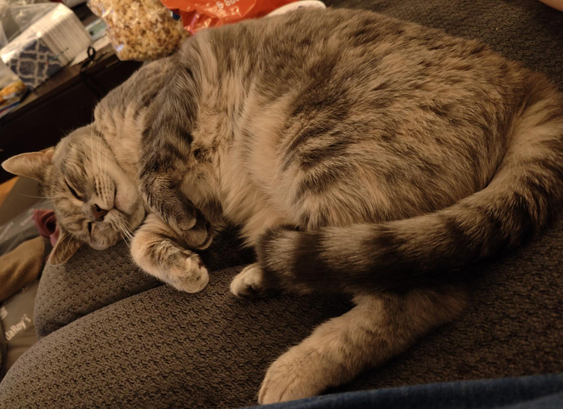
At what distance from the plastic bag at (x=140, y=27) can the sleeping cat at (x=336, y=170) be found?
2.64ft

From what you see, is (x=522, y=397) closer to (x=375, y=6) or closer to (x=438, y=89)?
(x=438, y=89)

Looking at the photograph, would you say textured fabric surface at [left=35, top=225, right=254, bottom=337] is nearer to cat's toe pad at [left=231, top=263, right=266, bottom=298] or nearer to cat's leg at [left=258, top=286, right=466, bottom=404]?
cat's toe pad at [left=231, top=263, right=266, bottom=298]

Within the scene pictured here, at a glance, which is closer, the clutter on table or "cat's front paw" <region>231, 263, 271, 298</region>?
"cat's front paw" <region>231, 263, 271, 298</region>

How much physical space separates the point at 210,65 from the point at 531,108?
1.11 m

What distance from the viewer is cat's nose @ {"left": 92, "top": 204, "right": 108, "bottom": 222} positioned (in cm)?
144

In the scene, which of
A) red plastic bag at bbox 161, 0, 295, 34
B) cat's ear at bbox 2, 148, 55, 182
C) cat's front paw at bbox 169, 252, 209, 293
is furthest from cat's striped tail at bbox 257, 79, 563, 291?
red plastic bag at bbox 161, 0, 295, 34

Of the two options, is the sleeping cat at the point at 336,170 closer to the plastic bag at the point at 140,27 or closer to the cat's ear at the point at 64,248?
the cat's ear at the point at 64,248

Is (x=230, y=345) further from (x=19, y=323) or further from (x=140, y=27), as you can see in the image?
(x=140, y=27)

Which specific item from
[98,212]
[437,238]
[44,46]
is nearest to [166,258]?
[98,212]

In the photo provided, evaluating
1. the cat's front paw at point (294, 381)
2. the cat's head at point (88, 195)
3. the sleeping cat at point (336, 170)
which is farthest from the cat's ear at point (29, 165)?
the cat's front paw at point (294, 381)

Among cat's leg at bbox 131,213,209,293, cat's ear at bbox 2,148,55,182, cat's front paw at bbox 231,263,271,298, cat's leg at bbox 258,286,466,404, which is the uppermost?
cat's ear at bbox 2,148,55,182

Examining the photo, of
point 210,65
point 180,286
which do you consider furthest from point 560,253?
point 210,65

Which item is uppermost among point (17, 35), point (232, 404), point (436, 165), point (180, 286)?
point (17, 35)

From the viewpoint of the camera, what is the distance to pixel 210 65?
137 centimetres
